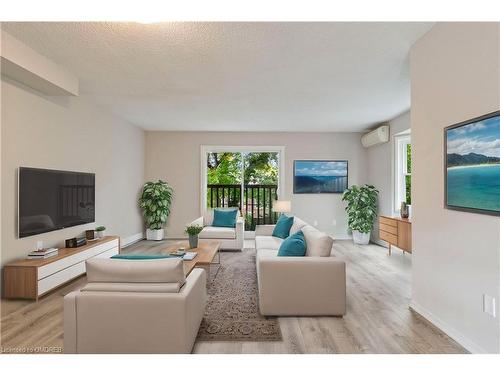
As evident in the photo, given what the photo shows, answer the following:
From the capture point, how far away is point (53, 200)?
12.4ft

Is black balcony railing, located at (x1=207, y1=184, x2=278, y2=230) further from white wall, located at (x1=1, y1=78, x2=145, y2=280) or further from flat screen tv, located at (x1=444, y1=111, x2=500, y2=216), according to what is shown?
flat screen tv, located at (x1=444, y1=111, x2=500, y2=216)

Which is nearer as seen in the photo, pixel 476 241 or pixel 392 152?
pixel 476 241

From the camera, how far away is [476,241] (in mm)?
2135

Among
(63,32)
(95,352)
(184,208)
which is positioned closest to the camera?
(95,352)

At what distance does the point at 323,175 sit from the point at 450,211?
4.81m

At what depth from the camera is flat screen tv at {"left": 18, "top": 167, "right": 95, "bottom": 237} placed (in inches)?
131

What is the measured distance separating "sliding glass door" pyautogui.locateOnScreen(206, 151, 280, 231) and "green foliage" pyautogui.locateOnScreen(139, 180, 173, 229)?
108cm

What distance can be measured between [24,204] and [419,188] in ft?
13.9

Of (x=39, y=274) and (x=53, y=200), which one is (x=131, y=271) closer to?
(x=39, y=274)

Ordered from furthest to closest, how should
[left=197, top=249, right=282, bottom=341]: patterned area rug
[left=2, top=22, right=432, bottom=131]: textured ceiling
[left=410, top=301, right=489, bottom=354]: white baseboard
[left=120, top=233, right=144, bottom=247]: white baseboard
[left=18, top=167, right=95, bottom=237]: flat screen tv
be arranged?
[left=120, top=233, right=144, bottom=247]: white baseboard < [left=18, top=167, right=95, bottom=237]: flat screen tv < [left=2, top=22, right=432, bottom=131]: textured ceiling < [left=197, top=249, right=282, bottom=341]: patterned area rug < [left=410, top=301, right=489, bottom=354]: white baseboard

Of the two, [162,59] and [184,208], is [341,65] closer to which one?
[162,59]

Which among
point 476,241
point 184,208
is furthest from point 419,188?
point 184,208

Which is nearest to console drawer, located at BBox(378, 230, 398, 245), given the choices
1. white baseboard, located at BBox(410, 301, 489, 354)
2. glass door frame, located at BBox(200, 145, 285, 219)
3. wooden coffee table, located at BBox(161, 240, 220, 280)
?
white baseboard, located at BBox(410, 301, 489, 354)

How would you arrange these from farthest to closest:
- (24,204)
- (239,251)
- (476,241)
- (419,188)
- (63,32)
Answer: (239,251) → (24,204) → (419,188) → (63,32) → (476,241)
